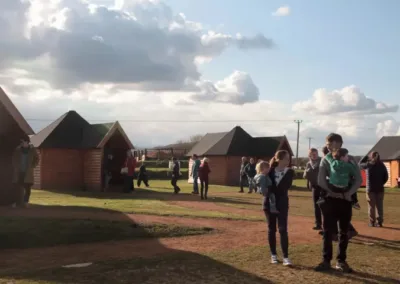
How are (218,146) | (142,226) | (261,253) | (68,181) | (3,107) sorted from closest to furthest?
(261,253)
(142,226)
(3,107)
(68,181)
(218,146)

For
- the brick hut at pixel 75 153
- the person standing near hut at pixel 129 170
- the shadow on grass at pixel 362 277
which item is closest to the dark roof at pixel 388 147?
the brick hut at pixel 75 153

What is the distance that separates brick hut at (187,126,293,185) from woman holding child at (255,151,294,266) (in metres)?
28.6

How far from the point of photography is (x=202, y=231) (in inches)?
445

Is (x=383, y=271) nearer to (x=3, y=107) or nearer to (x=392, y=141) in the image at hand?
(x=3, y=107)

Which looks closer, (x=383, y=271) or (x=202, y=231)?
(x=383, y=271)

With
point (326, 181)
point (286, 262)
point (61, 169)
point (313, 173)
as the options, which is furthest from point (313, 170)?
point (61, 169)

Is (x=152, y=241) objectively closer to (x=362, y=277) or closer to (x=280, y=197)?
(x=280, y=197)

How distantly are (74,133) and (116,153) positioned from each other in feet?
8.69

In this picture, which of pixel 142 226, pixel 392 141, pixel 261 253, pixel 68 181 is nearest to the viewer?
pixel 261 253

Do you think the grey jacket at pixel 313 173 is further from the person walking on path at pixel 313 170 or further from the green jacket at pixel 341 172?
the green jacket at pixel 341 172

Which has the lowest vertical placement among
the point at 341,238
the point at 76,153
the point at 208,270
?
the point at 208,270

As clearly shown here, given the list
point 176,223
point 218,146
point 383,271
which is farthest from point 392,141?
point 383,271

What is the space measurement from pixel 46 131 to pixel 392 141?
95.3 ft

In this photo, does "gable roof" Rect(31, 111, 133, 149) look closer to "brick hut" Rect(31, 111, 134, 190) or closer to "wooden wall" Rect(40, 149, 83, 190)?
"brick hut" Rect(31, 111, 134, 190)
